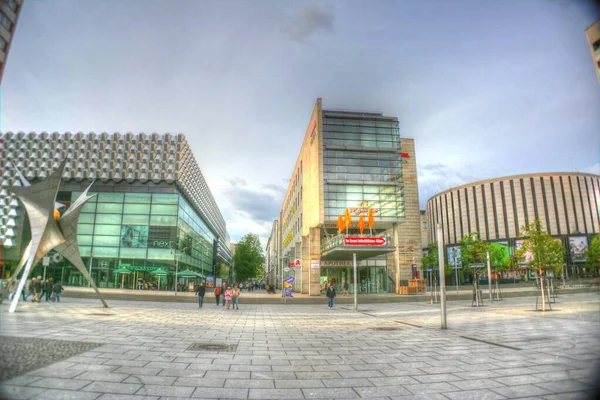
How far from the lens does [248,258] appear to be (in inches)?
3091

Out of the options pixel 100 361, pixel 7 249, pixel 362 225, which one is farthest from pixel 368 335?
pixel 7 249

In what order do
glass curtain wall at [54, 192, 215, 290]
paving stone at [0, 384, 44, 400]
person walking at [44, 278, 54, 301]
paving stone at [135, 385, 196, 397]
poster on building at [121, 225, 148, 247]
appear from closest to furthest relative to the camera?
paving stone at [0, 384, 44, 400], paving stone at [135, 385, 196, 397], person walking at [44, 278, 54, 301], glass curtain wall at [54, 192, 215, 290], poster on building at [121, 225, 148, 247]

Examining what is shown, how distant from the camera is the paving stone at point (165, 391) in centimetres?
525

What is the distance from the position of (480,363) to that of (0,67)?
921cm

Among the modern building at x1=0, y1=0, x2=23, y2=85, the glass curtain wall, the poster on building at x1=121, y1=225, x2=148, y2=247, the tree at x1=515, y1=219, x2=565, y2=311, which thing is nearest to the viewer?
the modern building at x1=0, y1=0, x2=23, y2=85

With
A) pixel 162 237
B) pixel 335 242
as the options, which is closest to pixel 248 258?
pixel 162 237

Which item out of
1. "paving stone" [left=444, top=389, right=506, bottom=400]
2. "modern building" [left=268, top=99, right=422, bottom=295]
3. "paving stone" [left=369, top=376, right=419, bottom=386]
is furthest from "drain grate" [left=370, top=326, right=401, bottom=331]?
"modern building" [left=268, top=99, right=422, bottom=295]

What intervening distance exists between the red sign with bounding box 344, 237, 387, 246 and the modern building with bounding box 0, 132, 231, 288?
104 feet

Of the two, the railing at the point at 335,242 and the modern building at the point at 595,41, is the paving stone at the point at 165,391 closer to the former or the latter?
the modern building at the point at 595,41

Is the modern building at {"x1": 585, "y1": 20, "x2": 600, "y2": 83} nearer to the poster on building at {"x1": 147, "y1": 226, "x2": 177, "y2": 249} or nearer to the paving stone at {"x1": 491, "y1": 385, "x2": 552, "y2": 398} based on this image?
the paving stone at {"x1": 491, "y1": 385, "x2": 552, "y2": 398}

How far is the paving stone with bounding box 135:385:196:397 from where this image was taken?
17.2 ft

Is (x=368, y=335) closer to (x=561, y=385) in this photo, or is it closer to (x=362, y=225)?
(x=561, y=385)

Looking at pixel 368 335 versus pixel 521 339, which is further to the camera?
pixel 368 335

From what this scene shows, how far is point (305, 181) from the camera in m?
48.2
